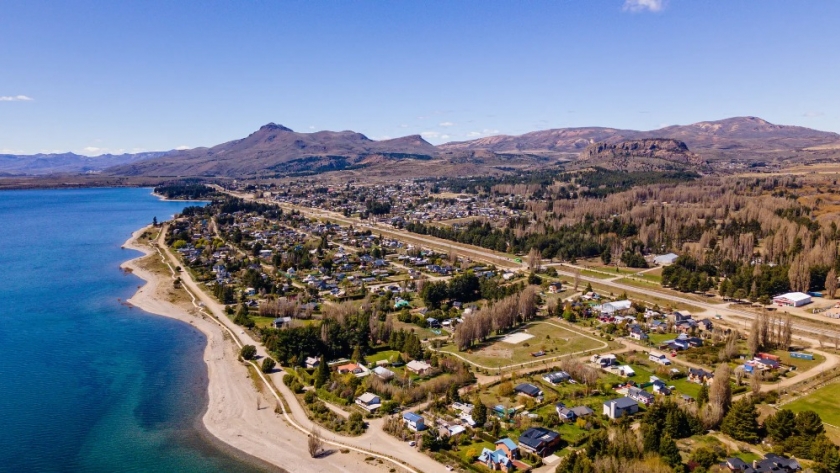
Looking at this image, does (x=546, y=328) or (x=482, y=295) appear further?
(x=482, y=295)

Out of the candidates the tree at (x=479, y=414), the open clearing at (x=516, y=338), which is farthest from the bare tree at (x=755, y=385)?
the tree at (x=479, y=414)

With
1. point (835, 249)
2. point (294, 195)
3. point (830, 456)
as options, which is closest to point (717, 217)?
point (835, 249)

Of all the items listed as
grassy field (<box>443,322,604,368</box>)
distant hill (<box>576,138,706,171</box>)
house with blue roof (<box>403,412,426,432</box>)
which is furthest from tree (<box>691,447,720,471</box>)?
distant hill (<box>576,138,706,171</box>)

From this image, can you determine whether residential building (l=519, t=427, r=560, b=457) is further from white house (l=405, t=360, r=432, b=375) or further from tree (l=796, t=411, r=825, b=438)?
tree (l=796, t=411, r=825, b=438)

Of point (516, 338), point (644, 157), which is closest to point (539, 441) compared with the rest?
point (516, 338)

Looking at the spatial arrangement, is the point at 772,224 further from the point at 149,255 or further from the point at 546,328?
the point at 149,255

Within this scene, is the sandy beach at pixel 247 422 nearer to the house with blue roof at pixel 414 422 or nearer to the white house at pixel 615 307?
the house with blue roof at pixel 414 422
